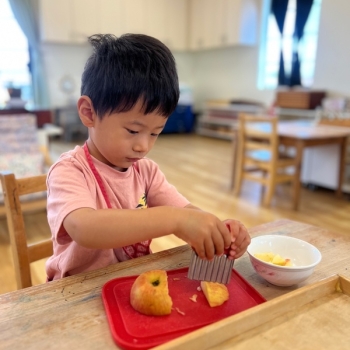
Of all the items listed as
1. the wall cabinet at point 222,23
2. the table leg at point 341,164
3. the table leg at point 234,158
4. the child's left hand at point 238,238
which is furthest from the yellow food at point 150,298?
the wall cabinet at point 222,23

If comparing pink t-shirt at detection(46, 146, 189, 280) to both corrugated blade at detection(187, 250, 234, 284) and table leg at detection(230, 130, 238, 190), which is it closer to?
corrugated blade at detection(187, 250, 234, 284)

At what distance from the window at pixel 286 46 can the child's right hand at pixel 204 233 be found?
4586 millimetres

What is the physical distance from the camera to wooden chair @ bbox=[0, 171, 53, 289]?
920 millimetres

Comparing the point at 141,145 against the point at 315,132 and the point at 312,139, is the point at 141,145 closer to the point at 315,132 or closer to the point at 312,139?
the point at 312,139

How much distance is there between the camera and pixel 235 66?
20.0 feet

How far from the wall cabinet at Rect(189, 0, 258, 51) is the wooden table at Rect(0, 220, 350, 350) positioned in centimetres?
531

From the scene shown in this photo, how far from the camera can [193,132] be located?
23.2ft

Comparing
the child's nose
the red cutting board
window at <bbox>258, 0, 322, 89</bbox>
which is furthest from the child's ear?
window at <bbox>258, 0, 322, 89</bbox>

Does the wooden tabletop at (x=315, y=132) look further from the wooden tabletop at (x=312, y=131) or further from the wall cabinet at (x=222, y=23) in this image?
the wall cabinet at (x=222, y=23)

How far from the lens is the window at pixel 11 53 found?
17.5ft

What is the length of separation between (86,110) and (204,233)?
0.36m

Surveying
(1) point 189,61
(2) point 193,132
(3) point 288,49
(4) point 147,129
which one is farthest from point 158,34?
(4) point 147,129

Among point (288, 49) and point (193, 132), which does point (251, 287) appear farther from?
point (193, 132)

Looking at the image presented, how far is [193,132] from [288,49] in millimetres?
2498
